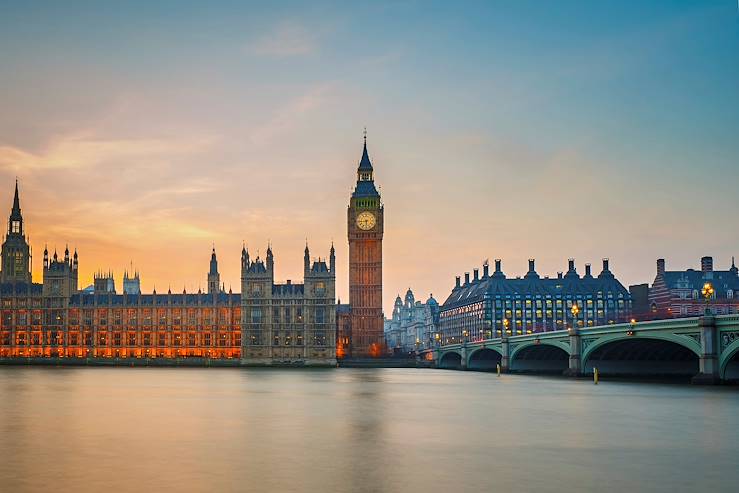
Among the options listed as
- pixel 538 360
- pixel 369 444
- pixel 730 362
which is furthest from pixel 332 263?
pixel 369 444

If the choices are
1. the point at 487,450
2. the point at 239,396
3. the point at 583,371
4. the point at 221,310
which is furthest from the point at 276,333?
the point at 487,450

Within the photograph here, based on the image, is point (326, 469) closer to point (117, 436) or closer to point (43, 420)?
point (117, 436)

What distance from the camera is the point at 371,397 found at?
73.2 metres

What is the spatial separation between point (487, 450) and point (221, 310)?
165834 mm

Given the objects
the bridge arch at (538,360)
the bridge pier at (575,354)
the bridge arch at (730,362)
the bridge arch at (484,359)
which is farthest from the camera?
the bridge arch at (484,359)

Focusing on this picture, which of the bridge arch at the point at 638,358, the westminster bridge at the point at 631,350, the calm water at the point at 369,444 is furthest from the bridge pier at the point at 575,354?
the calm water at the point at 369,444

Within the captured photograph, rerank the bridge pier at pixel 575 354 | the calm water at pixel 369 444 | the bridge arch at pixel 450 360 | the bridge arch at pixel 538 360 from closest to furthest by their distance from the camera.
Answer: the calm water at pixel 369 444
the bridge pier at pixel 575 354
the bridge arch at pixel 538 360
the bridge arch at pixel 450 360

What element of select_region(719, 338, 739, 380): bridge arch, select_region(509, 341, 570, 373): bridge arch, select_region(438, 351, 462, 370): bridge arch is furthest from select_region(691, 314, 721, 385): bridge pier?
select_region(438, 351, 462, 370): bridge arch

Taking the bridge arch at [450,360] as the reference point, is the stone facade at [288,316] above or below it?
above

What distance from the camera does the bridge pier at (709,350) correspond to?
7594cm

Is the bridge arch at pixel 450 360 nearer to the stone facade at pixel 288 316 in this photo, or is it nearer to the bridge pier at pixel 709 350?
the stone facade at pixel 288 316

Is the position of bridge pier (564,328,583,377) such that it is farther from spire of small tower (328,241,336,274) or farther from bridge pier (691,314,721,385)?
spire of small tower (328,241,336,274)

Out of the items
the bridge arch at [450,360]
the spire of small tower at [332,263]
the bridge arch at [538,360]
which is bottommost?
the bridge arch at [450,360]

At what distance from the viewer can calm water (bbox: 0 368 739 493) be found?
2884cm
